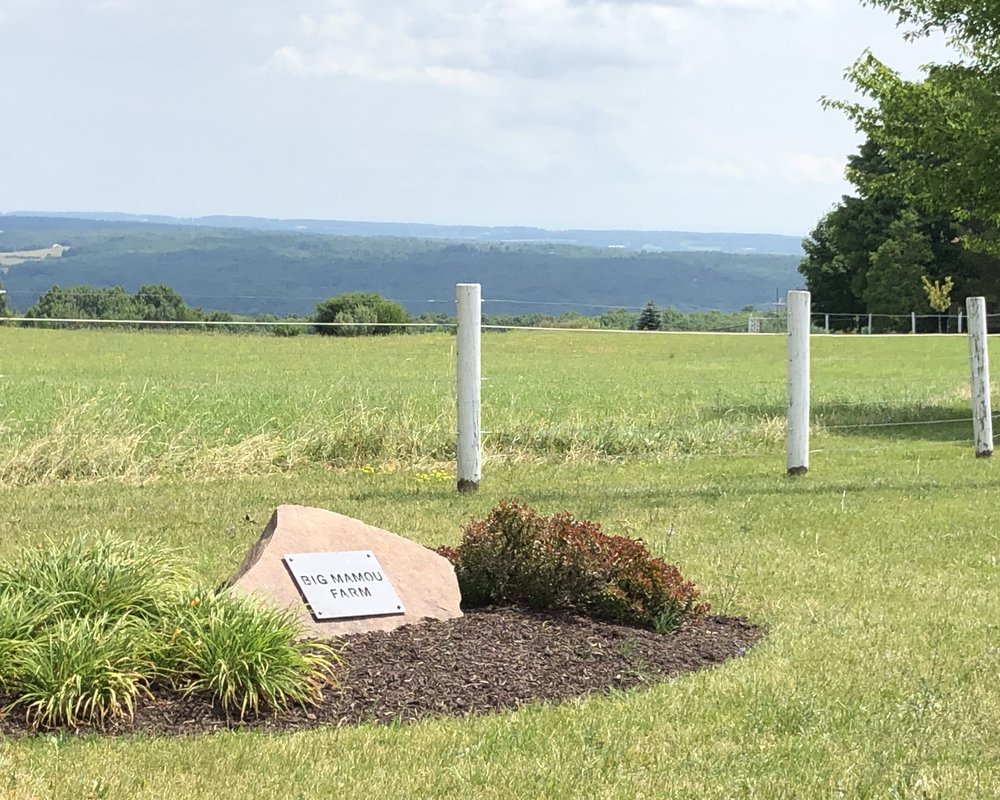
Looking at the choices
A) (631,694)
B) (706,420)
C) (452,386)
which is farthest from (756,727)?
(452,386)

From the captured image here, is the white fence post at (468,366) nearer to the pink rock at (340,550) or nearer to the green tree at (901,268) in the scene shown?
the pink rock at (340,550)

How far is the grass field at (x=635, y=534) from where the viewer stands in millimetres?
4305

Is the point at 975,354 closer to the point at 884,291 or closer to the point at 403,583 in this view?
the point at 403,583

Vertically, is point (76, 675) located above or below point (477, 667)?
above

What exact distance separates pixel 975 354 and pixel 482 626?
868 centimetres

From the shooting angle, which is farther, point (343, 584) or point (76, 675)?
point (343, 584)

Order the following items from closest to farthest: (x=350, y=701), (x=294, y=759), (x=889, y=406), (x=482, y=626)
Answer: (x=294, y=759)
(x=350, y=701)
(x=482, y=626)
(x=889, y=406)

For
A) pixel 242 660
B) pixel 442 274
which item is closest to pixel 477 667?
pixel 242 660

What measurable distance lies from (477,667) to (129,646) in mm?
1476

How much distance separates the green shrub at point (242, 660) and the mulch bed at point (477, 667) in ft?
0.23

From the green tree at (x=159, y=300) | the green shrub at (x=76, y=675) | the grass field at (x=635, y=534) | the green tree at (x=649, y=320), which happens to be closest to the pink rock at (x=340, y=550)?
the green shrub at (x=76, y=675)

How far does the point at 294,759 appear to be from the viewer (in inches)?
173

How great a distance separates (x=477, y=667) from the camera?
552 cm

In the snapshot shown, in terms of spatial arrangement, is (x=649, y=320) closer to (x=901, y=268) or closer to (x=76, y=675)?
(x=901, y=268)
